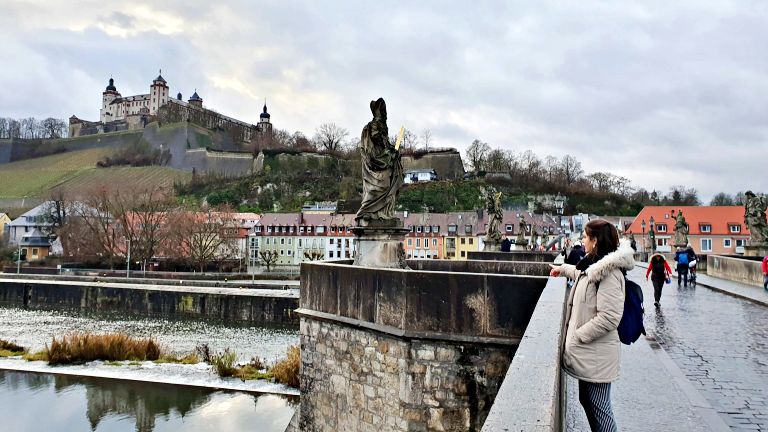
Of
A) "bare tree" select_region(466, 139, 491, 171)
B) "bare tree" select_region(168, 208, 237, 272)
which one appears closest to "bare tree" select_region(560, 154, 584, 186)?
"bare tree" select_region(466, 139, 491, 171)

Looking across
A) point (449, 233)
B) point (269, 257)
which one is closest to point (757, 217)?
point (449, 233)

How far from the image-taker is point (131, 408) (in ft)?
49.6

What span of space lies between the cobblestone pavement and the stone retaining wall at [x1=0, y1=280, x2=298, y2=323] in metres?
21.8

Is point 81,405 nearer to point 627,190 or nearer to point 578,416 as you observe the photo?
point 578,416

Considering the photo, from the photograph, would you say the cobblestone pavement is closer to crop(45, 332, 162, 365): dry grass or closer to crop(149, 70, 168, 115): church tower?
crop(45, 332, 162, 365): dry grass

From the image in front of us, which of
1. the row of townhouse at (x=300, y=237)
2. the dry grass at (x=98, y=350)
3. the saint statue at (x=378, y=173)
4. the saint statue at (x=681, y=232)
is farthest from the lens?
the row of townhouse at (x=300, y=237)

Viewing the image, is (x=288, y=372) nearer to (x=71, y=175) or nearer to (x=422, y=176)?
(x=422, y=176)

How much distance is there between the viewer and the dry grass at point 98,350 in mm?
19703

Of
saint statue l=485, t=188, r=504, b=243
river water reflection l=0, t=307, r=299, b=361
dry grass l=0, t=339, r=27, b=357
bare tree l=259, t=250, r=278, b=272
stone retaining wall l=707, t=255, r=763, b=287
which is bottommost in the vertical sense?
river water reflection l=0, t=307, r=299, b=361

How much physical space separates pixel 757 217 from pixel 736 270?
3.38m

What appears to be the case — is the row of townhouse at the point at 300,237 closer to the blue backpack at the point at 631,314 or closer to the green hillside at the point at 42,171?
the blue backpack at the point at 631,314

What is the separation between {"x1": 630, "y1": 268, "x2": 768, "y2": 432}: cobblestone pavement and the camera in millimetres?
5102

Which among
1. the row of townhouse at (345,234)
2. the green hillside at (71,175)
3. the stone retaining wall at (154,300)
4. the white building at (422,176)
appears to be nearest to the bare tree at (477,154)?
the white building at (422,176)

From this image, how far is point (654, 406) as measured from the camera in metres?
4.76
